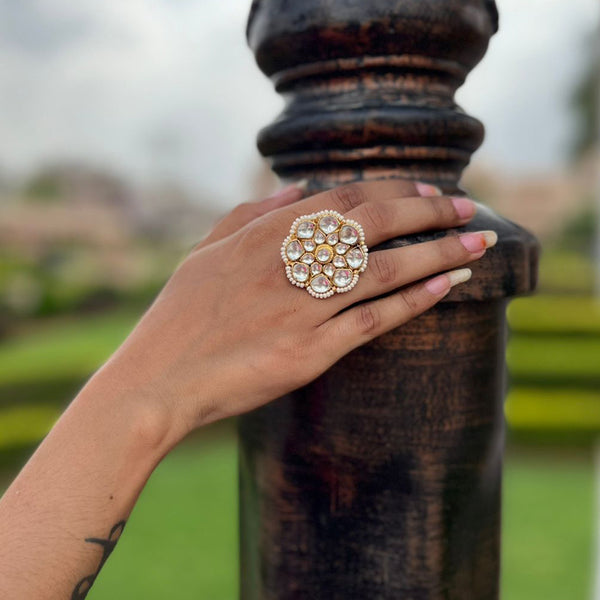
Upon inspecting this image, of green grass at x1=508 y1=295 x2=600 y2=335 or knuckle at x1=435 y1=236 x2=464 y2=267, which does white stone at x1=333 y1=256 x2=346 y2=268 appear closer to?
knuckle at x1=435 y1=236 x2=464 y2=267

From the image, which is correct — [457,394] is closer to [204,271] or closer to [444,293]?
[444,293]

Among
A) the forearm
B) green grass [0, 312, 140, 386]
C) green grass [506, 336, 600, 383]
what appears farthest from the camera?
green grass [506, 336, 600, 383]

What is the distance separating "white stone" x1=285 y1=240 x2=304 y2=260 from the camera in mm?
821

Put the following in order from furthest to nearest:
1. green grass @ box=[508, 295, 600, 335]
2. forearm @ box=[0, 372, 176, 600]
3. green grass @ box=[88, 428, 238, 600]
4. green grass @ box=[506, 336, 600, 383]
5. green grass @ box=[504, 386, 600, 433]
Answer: green grass @ box=[508, 295, 600, 335], green grass @ box=[506, 336, 600, 383], green grass @ box=[504, 386, 600, 433], green grass @ box=[88, 428, 238, 600], forearm @ box=[0, 372, 176, 600]

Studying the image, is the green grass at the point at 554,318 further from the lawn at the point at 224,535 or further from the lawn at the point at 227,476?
the lawn at the point at 224,535

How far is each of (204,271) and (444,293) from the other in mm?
318

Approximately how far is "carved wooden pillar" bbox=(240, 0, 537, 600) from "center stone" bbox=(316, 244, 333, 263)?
9cm

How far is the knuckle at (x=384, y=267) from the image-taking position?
80cm

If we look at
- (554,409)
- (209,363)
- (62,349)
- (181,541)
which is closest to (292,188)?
(209,363)

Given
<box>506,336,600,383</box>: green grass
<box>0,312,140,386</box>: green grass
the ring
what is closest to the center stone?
the ring

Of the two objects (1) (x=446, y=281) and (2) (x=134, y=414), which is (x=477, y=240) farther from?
(2) (x=134, y=414)

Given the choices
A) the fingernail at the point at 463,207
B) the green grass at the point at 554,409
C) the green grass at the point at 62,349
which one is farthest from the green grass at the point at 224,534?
the fingernail at the point at 463,207

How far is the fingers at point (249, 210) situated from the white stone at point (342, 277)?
0.18m

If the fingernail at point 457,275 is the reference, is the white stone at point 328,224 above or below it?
above
